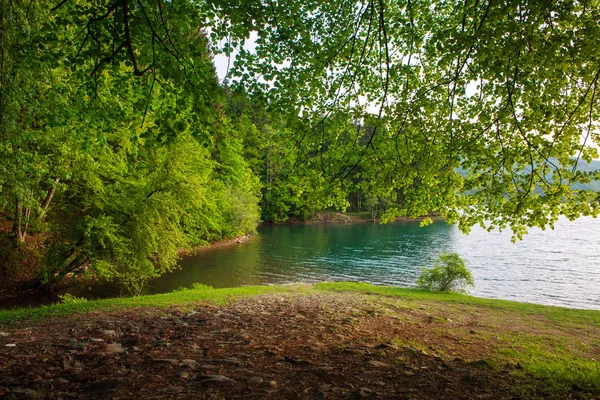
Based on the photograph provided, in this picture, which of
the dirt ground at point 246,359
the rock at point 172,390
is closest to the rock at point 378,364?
the dirt ground at point 246,359

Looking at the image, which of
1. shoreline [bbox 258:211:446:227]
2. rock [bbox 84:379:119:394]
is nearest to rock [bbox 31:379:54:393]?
rock [bbox 84:379:119:394]

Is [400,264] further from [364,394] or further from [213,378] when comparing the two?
[213,378]

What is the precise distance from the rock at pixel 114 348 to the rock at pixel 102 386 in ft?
3.94

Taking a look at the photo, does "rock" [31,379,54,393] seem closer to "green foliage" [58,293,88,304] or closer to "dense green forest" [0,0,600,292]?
"dense green forest" [0,0,600,292]

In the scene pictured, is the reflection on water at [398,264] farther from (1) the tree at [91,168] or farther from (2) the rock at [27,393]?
(2) the rock at [27,393]

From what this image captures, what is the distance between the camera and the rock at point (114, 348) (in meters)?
5.29

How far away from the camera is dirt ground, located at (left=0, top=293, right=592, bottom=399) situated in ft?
13.3

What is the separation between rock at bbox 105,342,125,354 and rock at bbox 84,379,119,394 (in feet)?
3.94

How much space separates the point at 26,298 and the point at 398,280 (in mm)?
19990

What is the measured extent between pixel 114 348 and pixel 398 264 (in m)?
27.2

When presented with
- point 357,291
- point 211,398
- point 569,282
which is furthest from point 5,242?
point 569,282

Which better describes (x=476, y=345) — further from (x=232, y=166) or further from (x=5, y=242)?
(x=232, y=166)

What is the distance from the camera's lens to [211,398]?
12.5 feet

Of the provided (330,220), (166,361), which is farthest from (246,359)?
(330,220)
